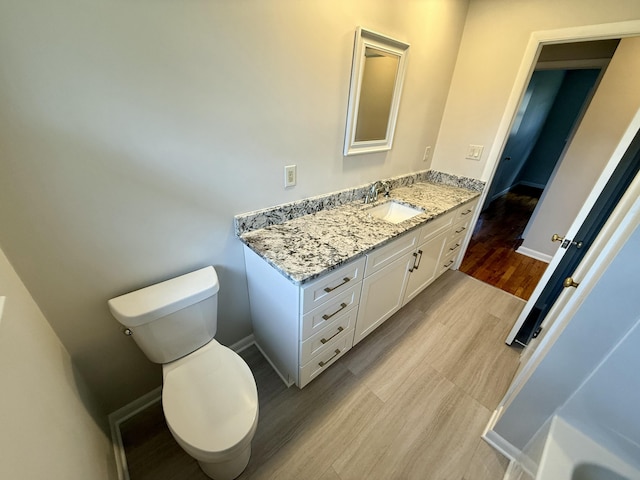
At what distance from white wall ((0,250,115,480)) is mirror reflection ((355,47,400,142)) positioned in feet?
5.58

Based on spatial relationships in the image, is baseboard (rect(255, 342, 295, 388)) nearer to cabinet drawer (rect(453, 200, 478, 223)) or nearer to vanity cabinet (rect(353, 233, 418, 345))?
vanity cabinet (rect(353, 233, 418, 345))

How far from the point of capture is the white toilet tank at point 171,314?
1.00 m

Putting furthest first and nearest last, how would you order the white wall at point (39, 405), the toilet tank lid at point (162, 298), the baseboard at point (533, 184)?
1. the baseboard at point (533, 184)
2. the toilet tank lid at point (162, 298)
3. the white wall at point (39, 405)

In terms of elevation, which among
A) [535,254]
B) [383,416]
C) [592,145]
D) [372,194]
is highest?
[592,145]

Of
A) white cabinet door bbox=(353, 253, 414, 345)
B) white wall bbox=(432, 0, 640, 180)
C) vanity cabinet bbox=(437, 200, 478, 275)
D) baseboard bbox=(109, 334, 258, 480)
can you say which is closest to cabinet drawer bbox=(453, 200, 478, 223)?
vanity cabinet bbox=(437, 200, 478, 275)

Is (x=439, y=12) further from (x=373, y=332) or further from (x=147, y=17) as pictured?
(x=373, y=332)

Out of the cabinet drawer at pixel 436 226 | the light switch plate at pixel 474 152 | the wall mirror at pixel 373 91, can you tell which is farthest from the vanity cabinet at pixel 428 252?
the wall mirror at pixel 373 91

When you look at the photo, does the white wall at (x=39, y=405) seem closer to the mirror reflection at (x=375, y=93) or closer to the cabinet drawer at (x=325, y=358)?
the cabinet drawer at (x=325, y=358)

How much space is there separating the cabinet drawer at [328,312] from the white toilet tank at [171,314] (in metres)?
0.45

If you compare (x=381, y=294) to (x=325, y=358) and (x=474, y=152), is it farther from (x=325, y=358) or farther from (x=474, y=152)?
(x=474, y=152)

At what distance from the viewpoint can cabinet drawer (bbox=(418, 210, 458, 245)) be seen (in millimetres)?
1721

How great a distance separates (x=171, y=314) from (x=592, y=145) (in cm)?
356

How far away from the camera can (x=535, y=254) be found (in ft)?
9.40


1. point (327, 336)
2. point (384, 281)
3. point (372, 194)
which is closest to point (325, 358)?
point (327, 336)
